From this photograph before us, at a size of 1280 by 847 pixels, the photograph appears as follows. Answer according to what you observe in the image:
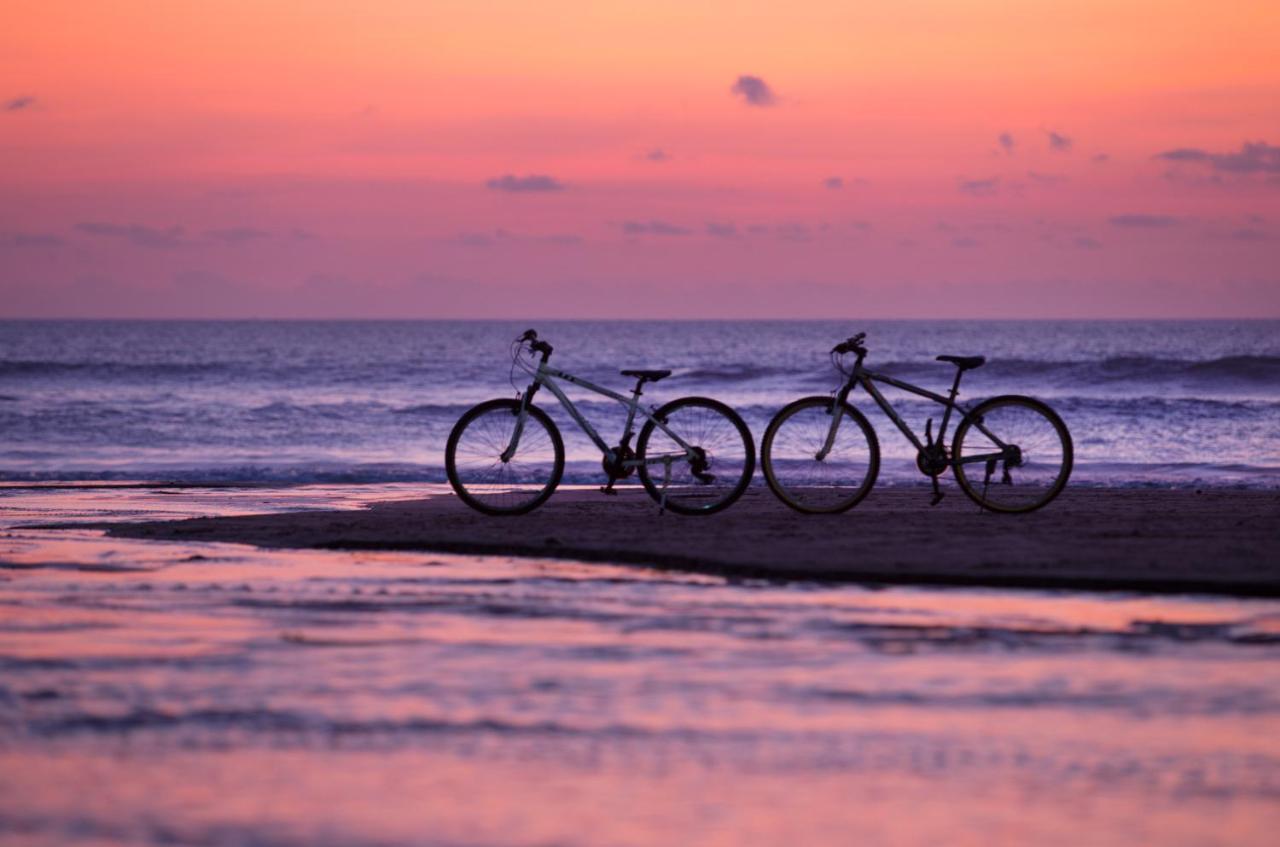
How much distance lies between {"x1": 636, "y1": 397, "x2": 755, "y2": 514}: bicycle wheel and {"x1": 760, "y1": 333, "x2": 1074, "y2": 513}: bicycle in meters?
0.28

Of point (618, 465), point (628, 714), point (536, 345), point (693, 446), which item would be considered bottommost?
point (628, 714)

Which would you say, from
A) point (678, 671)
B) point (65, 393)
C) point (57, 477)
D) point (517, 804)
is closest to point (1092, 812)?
point (517, 804)

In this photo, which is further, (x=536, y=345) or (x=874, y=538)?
(x=536, y=345)

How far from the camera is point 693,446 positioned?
11.7m

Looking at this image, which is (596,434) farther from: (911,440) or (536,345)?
(911,440)

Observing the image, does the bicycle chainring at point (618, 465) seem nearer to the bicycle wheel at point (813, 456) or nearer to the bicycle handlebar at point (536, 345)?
the bicycle handlebar at point (536, 345)

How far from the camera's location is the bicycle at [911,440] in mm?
11828

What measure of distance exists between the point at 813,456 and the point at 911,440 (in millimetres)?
715

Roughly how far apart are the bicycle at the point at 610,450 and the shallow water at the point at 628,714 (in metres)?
3.29

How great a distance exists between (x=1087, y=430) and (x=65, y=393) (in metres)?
31.0

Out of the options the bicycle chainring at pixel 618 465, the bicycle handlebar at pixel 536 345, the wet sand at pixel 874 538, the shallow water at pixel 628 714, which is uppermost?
the bicycle handlebar at pixel 536 345

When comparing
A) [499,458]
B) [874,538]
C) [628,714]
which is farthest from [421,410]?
[628,714]

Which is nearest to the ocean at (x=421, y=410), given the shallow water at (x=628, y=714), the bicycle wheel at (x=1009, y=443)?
the bicycle wheel at (x=1009, y=443)

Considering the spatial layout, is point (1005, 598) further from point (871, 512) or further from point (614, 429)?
point (614, 429)
